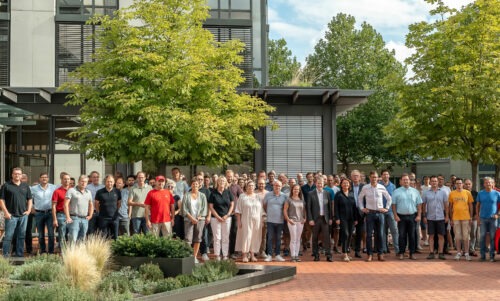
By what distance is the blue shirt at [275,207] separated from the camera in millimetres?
14469

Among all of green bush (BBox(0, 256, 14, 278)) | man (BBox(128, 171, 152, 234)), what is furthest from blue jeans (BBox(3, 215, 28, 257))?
green bush (BBox(0, 256, 14, 278))

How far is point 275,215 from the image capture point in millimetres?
14469

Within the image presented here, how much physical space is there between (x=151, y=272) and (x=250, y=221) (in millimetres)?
4292

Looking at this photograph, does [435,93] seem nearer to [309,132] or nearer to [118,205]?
[309,132]

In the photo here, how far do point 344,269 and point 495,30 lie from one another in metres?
11.1

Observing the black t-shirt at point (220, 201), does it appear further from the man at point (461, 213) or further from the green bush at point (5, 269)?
the man at point (461, 213)

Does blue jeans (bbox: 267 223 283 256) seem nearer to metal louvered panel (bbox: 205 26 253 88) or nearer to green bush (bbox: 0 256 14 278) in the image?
green bush (bbox: 0 256 14 278)

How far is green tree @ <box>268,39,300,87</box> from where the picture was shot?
6038 centimetres

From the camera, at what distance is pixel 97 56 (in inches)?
742

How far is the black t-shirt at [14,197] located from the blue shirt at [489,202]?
33.9 feet

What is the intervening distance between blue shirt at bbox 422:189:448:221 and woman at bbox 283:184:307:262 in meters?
2.95

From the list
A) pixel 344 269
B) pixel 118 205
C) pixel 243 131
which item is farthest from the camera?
pixel 243 131

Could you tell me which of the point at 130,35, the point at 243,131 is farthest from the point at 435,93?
the point at 130,35

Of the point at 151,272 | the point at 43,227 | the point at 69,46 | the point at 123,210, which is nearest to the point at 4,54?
the point at 69,46
